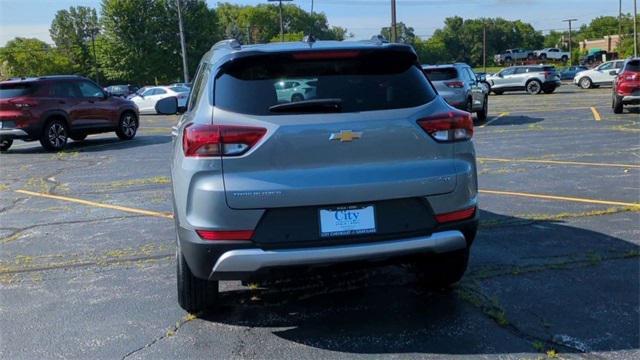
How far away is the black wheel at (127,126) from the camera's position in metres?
18.4

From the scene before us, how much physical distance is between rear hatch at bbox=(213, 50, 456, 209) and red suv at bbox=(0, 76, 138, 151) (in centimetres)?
1344

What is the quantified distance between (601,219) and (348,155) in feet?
13.0

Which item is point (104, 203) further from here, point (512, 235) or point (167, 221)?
point (512, 235)

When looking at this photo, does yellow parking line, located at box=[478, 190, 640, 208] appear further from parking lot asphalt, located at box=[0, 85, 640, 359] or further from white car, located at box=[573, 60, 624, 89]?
white car, located at box=[573, 60, 624, 89]

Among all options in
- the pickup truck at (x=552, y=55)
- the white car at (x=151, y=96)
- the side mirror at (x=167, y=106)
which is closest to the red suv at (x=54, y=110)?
the side mirror at (x=167, y=106)

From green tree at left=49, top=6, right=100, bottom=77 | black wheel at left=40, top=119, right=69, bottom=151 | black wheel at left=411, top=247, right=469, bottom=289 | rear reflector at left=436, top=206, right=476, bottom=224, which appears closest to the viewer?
rear reflector at left=436, top=206, right=476, bottom=224

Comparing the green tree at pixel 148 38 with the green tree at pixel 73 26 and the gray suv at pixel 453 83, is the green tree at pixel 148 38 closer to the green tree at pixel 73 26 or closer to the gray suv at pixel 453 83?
the green tree at pixel 73 26

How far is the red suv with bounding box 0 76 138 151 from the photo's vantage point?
1584 cm

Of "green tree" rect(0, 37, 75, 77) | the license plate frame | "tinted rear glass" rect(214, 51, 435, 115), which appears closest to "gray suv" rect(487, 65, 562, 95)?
"tinted rear glass" rect(214, 51, 435, 115)

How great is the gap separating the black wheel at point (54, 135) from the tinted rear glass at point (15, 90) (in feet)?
2.94

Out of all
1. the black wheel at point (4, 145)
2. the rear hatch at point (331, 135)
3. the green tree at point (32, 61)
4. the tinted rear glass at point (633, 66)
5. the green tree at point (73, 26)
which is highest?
the green tree at point (73, 26)

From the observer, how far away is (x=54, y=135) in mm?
16438

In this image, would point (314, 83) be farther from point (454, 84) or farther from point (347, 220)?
point (454, 84)

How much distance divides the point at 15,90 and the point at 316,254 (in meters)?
14.5
